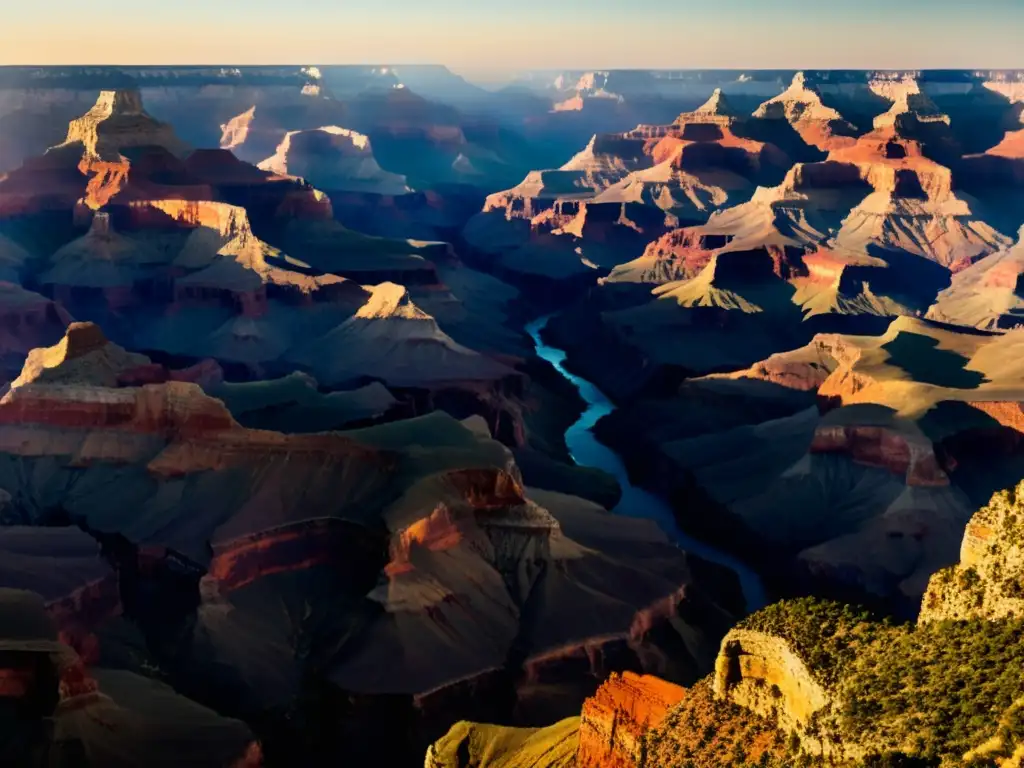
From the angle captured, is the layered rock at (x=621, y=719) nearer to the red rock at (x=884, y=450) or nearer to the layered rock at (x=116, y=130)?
the red rock at (x=884, y=450)

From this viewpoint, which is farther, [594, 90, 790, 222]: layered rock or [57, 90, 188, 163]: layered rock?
[594, 90, 790, 222]: layered rock

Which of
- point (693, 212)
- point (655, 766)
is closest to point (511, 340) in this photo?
point (693, 212)

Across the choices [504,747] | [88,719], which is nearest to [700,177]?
[88,719]

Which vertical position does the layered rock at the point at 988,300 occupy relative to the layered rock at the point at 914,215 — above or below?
below

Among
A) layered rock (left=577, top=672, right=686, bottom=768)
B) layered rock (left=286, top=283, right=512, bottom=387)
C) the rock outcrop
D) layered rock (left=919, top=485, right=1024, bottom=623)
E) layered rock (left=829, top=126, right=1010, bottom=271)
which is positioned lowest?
layered rock (left=577, top=672, right=686, bottom=768)

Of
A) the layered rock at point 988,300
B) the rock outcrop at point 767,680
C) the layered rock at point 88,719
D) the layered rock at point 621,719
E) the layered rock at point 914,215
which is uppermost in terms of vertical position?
the layered rock at point 914,215

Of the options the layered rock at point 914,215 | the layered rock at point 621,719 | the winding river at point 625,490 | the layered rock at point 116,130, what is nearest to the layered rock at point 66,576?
the layered rock at point 621,719


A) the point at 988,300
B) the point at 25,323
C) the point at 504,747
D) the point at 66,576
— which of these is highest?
the point at 988,300

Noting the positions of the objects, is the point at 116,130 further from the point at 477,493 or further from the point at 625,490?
the point at 477,493

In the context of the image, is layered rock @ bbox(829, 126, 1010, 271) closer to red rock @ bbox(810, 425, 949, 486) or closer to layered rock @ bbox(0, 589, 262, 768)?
red rock @ bbox(810, 425, 949, 486)

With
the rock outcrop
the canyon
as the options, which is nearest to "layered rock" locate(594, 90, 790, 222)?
the canyon
